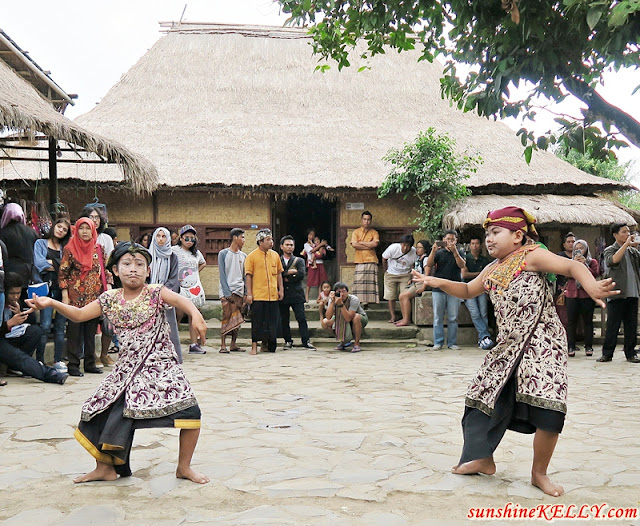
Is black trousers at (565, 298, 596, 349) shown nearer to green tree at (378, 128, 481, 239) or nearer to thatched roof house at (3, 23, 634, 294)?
thatched roof house at (3, 23, 634, 294)

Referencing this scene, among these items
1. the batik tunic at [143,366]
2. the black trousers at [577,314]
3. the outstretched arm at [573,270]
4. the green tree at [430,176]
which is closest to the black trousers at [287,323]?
the green tree at [430,176]

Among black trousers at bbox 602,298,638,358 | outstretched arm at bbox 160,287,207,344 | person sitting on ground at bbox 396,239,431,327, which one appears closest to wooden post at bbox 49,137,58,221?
person sitting on ground at bbox 396,239,431,327

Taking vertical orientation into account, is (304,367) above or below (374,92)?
below

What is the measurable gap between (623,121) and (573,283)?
6.40m

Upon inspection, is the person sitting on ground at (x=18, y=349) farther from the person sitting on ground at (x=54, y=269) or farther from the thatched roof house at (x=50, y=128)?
the thatched roof house at (x=50, y=128)

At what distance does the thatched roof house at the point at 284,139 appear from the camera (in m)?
12.8

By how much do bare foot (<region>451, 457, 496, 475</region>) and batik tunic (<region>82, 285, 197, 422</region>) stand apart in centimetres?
160

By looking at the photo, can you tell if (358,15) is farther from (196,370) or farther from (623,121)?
(196,370)

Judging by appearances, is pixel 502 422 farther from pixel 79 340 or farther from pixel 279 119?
pixel 279 119

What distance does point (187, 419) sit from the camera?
3.78 m

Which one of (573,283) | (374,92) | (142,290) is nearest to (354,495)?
(142,290)

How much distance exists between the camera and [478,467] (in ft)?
12.9

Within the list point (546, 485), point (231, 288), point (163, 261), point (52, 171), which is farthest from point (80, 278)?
point (546, 485)

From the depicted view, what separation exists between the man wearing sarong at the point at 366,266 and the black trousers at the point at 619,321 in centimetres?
440
